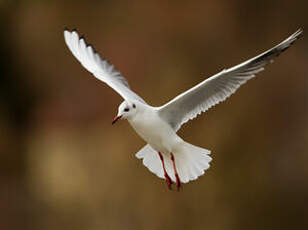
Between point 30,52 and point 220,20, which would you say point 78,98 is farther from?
point 220,20

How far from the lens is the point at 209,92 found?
3.32 m

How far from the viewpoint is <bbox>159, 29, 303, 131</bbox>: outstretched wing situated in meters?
3.16

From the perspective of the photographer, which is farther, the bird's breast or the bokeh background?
the bokeh background

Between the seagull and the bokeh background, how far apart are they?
294 centimetres

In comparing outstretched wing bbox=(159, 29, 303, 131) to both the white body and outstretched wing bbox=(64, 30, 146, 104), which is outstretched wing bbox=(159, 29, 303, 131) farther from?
outstretched wing bbox=(64, 30, 146, 104)

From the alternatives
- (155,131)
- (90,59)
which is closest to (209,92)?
(155,131)

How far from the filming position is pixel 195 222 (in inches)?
265

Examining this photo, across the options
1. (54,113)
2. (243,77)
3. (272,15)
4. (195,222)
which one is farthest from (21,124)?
(243,77)

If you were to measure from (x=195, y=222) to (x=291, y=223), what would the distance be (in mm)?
1050

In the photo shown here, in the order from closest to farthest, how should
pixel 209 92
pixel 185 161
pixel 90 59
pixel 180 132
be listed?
pixel 209 92 < pixel 185 161 < pixel 90 59 < pixel 180 132

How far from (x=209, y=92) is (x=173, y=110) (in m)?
0.19

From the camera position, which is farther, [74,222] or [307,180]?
[74,222]

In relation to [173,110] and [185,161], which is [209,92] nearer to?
[173,110]

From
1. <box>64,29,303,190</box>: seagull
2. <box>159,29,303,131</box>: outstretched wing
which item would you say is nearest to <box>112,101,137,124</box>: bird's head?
<box>64,29,303,190</box>: seagull
